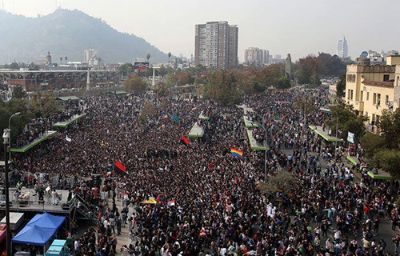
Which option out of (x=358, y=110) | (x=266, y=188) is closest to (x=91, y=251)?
(x=266, y=188)

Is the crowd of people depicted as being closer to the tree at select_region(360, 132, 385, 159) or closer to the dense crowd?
the dense crowd

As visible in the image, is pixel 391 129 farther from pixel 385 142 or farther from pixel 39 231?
pixel 39 231

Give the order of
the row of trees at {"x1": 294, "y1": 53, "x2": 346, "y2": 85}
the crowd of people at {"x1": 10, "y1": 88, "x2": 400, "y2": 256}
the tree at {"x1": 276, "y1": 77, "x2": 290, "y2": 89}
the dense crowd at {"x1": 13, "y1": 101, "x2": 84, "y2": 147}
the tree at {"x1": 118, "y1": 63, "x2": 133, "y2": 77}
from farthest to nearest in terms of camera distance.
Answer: the tree at {"x1": 118, "y1": 63, "x2": 133, "y2": 77}, the row of trees at {"x1": 294, "y1": 53, "x2": 346, "y2": 85}, the tree at {"x1": 276, "y1": 77, "x2": 290, "y2": 89}, the dense crowd at {"x1": 13, "y1": 101, "x2": 84, "y2": 147}, the crowd of people at {"x1": 10, "y1": 88, "x2": 400, "y2": 256}

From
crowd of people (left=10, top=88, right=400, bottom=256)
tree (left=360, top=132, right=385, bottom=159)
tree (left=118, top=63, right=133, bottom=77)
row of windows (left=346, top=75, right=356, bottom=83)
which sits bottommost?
crowd of people (left=10, top=88, right=400, bottom=256)

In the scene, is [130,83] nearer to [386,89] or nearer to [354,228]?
[386,89]

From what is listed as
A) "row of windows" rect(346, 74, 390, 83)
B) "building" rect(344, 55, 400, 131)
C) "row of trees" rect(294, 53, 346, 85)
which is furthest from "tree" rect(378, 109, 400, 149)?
"row of trees" rect(294, 53, 346, 85)

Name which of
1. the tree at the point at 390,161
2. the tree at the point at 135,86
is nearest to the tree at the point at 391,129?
the tree at the point at 390,161
